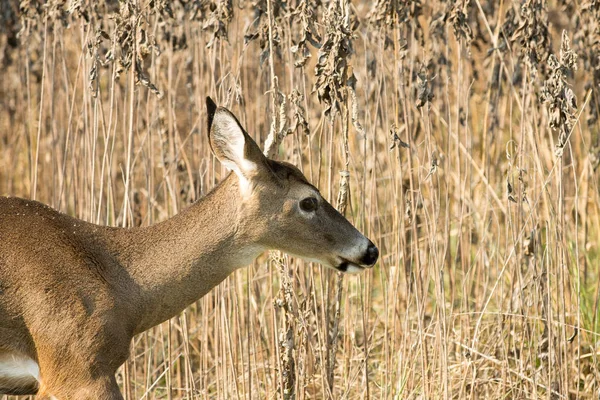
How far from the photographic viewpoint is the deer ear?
13.6ft

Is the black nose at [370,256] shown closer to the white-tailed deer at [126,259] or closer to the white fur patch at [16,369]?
the white-tailed deer at [126,259]

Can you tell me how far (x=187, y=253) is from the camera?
4277 millimetres

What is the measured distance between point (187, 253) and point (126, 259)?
264 mm

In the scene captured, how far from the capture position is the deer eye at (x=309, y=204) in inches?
173

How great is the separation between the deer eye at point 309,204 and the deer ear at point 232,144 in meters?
0.26

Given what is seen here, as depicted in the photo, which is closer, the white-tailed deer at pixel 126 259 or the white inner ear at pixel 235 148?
the white-tailed deer at pixel 126 259

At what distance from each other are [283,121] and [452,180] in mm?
3329

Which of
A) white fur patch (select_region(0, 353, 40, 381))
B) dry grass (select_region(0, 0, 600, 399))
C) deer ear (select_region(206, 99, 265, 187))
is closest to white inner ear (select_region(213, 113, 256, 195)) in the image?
deer ear (select_region(206, 99, 265, 187))

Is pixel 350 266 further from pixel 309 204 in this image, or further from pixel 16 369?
pixel 16 369

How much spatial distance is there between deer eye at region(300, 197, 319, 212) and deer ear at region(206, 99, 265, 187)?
26 cm

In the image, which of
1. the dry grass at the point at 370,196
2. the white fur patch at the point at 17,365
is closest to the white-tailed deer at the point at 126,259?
the white fur patch at the point at 17,365

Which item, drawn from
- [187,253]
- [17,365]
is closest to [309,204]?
[187,253]

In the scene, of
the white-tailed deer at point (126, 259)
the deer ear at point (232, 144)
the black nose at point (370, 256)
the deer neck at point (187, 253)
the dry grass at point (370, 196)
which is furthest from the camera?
the dry grass at point (370, 196)

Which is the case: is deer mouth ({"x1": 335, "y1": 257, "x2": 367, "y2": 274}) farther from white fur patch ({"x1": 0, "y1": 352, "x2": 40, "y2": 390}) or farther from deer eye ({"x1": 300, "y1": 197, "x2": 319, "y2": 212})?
white fur patch ({"x1": 0, "y1": 352, "x2": 40, "y2": 390})
